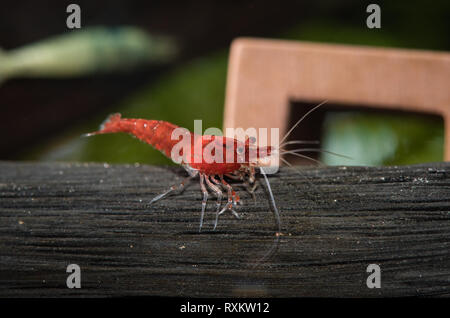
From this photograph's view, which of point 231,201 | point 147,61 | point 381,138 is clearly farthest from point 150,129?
point 381,138

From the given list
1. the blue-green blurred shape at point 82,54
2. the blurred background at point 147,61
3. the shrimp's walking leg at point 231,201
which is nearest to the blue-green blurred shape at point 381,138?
the blurred background at point 147,61

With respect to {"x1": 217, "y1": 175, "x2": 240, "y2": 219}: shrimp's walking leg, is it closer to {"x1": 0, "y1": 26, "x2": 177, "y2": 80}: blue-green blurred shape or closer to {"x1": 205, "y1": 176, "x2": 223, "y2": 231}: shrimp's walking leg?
{"x1": 205, "y1": 176, "x2": 223, "y2": 231}: shrimp's walking leg

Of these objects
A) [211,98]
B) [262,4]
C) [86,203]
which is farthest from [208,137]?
[262,4]

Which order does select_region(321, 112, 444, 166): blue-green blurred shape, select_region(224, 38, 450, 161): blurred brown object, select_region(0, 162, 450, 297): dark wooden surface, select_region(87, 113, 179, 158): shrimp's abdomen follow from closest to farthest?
select_region(0, 162, 450, 297): dark wooden surface
select_region(87, 113, 179, 158): shrimp's abdomen
select_region(224, 38, 450, 161): blurred brown object
select_region(321, 112, 444, 166): blue-green blurred shape

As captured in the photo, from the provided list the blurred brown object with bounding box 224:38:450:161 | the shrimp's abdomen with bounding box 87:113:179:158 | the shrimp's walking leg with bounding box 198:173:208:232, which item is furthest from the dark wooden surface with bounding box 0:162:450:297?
the blurred brown object with bounding box 224:38:450:161

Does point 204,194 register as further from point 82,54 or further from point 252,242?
point 82,54

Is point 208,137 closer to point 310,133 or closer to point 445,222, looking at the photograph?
Answer: point 310,133

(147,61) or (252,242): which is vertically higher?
(147,61)
